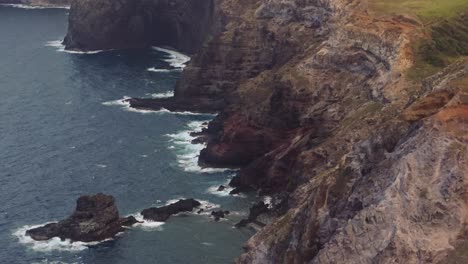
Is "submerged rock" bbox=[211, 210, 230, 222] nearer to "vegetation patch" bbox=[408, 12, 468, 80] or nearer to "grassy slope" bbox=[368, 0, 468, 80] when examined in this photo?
"vegetation patch" bbox=[408, 12, 468, 80]

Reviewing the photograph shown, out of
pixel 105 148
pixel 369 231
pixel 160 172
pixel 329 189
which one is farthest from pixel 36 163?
pixel 369 231

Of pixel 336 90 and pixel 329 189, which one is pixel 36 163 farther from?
pixel 329 189

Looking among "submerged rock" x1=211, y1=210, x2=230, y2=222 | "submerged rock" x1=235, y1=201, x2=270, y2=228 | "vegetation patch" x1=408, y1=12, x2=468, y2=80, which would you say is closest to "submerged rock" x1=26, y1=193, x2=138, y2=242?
"submerged rock" x1=211, y1=210, x2=230, y2=222

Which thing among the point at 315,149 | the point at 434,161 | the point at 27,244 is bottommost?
the point at 27,244

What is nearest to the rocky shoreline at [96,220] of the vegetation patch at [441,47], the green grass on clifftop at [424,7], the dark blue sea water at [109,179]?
the dark blue sea water at [109,179]

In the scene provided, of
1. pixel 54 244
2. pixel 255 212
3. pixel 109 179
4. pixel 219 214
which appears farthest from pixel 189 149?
pixel 54 244

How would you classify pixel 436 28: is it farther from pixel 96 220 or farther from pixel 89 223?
pixel 89 223
